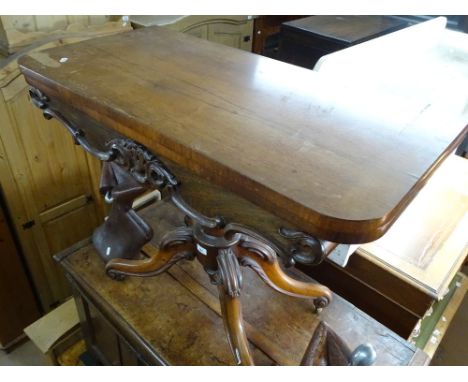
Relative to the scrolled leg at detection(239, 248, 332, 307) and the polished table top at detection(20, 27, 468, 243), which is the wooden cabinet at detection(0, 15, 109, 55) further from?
the scrolled leg at detection(239, 248, 332, 307)

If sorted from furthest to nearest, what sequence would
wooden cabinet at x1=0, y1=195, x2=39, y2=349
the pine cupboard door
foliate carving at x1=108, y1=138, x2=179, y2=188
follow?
wooden cabinet at x1=0, y1=195, x2=39, y2=349 < the pine cupboard door < foliate carving at x1=108, y1=138, x2=179, y2=188

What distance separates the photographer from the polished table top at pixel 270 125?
443mm

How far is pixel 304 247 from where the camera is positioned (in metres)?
0.50

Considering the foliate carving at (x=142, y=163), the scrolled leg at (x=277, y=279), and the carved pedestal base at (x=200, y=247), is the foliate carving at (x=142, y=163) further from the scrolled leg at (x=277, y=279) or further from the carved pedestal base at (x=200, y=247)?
the scrolled leg at (x=277, y=279)

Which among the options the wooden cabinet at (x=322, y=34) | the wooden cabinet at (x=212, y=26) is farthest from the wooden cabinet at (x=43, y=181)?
the wooden cabinet at (x=322, y=34)

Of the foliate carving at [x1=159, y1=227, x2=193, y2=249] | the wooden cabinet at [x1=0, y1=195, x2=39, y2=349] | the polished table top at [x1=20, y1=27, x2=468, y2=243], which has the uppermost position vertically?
the polished table top at [x1=20, y1=27, x2=468, y2=243]

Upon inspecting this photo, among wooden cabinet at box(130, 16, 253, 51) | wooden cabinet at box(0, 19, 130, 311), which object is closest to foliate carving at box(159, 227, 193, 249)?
wooden cabinet at box(0, 19, 130, 311)

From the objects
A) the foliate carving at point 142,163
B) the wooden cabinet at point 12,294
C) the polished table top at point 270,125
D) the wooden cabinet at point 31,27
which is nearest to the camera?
the polished table top at point 270,125

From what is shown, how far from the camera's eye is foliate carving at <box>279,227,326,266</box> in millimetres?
475

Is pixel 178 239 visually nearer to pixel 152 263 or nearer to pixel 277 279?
pixel 152 263

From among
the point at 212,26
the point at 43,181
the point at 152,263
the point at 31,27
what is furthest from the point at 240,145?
the point at 212,26

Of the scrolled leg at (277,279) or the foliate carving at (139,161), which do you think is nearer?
the foliate carving at (139,161)

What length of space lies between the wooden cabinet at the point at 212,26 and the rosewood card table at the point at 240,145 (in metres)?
0.56

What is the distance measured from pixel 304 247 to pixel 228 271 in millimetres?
266
